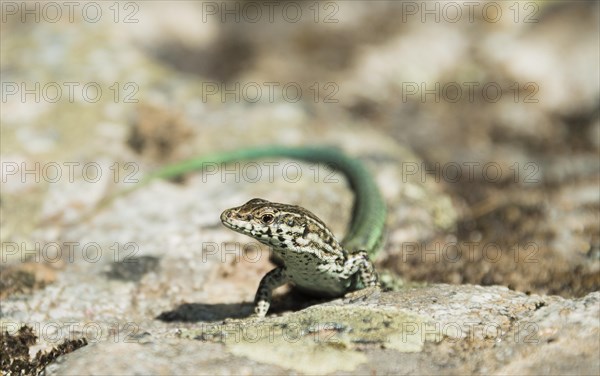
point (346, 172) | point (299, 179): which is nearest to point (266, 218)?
point (299, 179)

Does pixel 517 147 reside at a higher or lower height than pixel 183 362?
higher

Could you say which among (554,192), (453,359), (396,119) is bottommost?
(453,359)

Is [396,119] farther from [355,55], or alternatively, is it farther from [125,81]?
[125,81]

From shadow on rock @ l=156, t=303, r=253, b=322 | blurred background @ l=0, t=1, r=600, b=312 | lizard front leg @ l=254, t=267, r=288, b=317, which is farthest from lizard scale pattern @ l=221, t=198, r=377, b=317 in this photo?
blurred background @ l=0, t=1, r=600, b=312

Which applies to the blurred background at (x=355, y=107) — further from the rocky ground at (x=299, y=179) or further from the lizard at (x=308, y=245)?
the lizard at (x=308, y=245)

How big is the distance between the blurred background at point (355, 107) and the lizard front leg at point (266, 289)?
199 cm

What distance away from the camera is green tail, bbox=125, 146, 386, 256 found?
25.7 feet

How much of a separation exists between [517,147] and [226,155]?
541 cm

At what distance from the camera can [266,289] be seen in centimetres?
643

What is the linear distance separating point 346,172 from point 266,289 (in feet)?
10.7

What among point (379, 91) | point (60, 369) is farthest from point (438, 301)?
point (379, 91)

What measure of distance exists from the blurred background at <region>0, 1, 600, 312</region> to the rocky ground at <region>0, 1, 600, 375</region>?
0.13 feet

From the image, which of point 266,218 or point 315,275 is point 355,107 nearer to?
point 315,275

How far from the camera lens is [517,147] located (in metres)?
12.2
